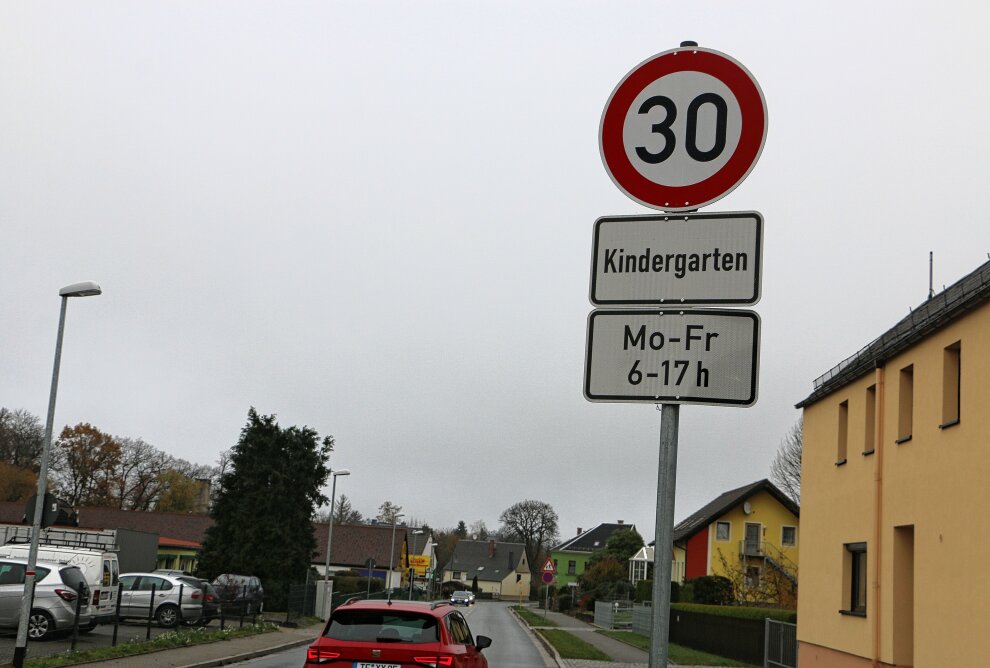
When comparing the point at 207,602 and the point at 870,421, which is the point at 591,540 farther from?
the point at 870,421

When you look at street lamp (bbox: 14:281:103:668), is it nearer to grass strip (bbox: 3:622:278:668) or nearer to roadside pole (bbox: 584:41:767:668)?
grass strip (bbox: 3:622:278:668)

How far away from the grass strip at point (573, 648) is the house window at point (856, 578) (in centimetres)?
997

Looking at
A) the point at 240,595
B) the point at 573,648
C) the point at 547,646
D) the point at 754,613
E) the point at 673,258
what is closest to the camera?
the point at 673,258

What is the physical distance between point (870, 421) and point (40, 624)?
18.6m

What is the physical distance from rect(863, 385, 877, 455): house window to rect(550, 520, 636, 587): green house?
106m

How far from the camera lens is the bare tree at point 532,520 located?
4798 inches

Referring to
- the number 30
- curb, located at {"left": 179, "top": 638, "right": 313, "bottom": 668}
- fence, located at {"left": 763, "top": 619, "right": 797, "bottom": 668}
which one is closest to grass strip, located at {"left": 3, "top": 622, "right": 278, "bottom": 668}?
curb, located at {"left": 179, "top": 638, "right": 313, "bottom": 668}

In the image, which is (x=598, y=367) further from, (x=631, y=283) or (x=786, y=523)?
(x=786, y=523)

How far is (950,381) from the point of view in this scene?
1692 centimetres

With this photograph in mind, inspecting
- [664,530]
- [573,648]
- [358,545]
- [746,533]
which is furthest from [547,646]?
[358,545]

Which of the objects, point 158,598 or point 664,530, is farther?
point 158,598

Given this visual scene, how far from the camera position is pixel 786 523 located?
51.1 m

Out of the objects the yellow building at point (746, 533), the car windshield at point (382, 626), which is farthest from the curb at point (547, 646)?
the car windshield at point (382, 626)

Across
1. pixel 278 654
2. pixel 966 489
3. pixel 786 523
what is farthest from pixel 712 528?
pixel 966 489
